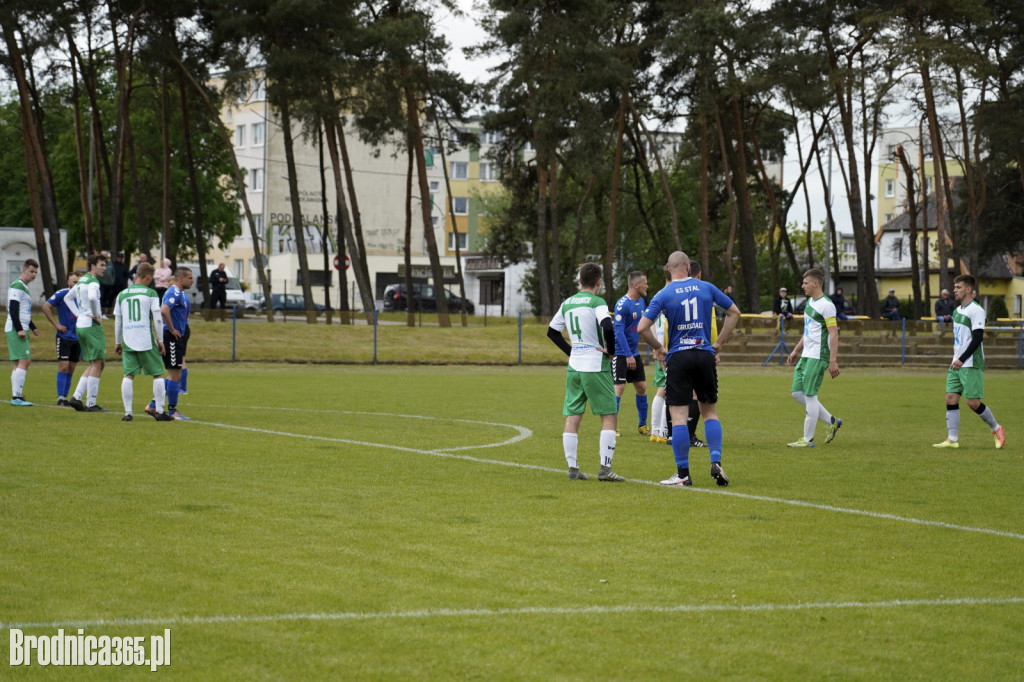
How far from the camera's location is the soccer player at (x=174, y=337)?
661 inches

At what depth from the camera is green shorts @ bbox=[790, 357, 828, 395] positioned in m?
14.5

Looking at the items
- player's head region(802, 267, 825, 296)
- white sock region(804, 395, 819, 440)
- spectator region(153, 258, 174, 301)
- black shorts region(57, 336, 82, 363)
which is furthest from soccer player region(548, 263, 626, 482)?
spectator region(153, 258, 174, 301)

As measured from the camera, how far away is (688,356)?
420 inches

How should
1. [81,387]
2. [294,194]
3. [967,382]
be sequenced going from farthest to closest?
[294,194] < [81,387] < [967,382]

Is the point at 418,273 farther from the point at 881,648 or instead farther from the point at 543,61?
the point at 881,648

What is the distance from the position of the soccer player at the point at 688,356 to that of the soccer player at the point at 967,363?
500cm

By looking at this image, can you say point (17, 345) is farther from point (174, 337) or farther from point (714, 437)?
point (714, 437)

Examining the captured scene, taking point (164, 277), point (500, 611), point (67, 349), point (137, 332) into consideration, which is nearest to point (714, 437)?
point (500, 611)

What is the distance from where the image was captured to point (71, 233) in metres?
63.7

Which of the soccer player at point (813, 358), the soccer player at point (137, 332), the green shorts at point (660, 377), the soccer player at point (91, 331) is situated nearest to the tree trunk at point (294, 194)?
Result: the soccer player at point (91, 331)

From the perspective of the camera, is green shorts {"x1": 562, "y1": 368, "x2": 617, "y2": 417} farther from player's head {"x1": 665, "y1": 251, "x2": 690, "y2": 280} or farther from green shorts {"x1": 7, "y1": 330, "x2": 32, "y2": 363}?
green shorts {"x1": 7, "y1": 330, "x2": 32, "y2": 363}

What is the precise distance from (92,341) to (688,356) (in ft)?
33.5

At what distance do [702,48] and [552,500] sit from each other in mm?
34589
